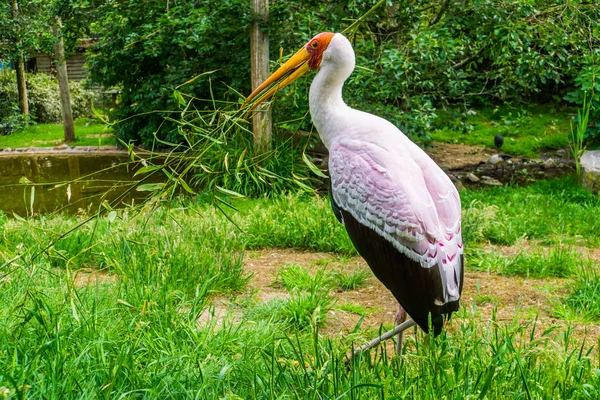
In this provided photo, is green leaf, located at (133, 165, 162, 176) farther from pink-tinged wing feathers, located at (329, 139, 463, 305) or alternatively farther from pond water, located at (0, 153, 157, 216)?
pond water, located at (0, 153, 157, 216)

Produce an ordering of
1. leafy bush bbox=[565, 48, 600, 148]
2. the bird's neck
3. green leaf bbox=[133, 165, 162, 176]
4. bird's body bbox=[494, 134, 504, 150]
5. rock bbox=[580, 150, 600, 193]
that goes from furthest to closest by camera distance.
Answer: bird's body bbox=[494, 134, 504, 150] < leafy bush bbox=[565, 48, 600, 148] < rock bbox=[580, 150, 600, 193] < the bird's neck < green leaf bbox=[133, 165, 162, 176]

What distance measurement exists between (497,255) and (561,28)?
3.48 metres

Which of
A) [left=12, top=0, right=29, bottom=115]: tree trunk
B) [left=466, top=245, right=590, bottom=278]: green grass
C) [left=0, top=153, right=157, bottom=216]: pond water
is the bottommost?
[left=0, top=153, right=157, bottom=216]: pond water

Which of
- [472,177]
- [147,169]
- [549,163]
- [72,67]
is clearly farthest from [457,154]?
[72,67]

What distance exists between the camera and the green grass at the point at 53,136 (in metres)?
13.9

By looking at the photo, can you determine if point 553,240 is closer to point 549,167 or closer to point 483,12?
point 483,12

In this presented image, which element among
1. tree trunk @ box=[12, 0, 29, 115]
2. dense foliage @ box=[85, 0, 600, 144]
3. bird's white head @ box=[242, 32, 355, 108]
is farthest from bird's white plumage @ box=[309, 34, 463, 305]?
tree trunk @ box=[12, 0, 29, 115]

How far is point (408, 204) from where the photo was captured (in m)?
2.67

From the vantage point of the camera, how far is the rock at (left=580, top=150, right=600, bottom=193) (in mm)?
6605

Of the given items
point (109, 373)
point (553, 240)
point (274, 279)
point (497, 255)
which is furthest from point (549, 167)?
point (109, 373)

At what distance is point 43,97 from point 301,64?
17367mm

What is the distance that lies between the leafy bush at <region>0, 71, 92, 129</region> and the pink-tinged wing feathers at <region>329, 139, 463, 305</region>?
16700 mm

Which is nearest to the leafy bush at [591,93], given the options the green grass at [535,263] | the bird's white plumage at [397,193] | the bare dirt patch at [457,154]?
the bare dirt patch at [457,154]

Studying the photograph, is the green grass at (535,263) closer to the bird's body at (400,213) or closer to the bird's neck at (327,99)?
the bird's body at (400,213)
